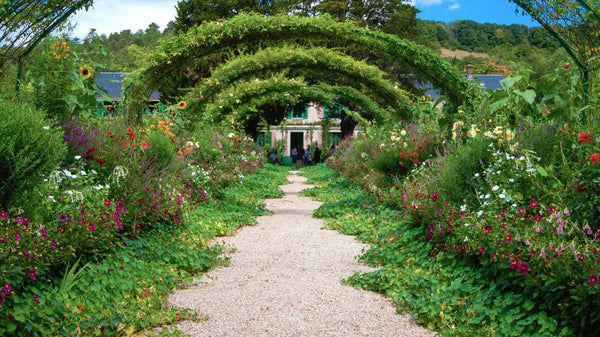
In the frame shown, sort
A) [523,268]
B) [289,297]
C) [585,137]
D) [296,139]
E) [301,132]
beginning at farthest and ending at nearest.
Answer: [296,139] < [301,132] < [289,297] < [585,137] < [523,268]

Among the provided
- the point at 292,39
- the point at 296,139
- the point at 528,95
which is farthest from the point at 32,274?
the point at 296,139

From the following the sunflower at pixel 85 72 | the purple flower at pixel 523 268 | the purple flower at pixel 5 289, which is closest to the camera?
the purple flower at pixel 5 289

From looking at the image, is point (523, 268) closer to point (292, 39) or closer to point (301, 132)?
point (292, 39)

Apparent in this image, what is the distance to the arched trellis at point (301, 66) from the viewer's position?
425 inches

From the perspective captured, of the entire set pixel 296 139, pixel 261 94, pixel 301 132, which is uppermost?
pixel 261 94

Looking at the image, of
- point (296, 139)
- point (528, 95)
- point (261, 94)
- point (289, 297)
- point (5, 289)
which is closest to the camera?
point (5, 289)

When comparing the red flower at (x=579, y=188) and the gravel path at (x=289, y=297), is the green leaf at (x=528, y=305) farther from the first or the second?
the red flower at (x=579, y=188)

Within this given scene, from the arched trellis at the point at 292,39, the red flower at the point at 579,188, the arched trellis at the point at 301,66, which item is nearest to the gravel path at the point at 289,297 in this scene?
the red flower at the point at 579,188

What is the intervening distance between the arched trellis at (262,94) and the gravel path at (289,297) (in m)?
8.22

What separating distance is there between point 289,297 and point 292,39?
5.58 m

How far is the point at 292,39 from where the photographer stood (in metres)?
8.40

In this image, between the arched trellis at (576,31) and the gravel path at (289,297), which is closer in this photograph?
the gravel path at (289,297)

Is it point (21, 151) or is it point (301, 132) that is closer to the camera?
point (21, 151)

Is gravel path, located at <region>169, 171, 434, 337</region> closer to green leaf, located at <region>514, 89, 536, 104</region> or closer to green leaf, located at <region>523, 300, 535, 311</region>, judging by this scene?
green leaf, located at <region>523, 300, 535, 311</region>
